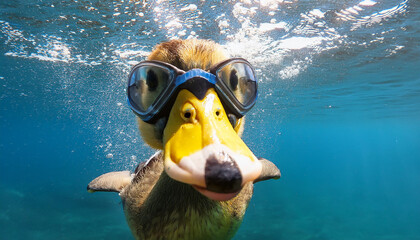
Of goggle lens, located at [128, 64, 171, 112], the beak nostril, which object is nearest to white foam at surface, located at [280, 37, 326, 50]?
goggle lens, located at [128, 64, 171, 112]

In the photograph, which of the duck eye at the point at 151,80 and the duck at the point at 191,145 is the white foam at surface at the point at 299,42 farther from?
the duck eye at the point at 151,80

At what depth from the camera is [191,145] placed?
137 centimetres

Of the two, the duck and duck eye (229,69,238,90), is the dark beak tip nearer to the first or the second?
the duck

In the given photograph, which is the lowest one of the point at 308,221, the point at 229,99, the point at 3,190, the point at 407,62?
the point at 308,221

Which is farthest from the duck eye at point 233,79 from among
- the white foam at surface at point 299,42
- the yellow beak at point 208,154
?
the white foam at surface at point 299,42

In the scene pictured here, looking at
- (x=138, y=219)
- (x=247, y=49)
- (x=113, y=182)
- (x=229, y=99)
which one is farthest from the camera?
(x=247, y=49)

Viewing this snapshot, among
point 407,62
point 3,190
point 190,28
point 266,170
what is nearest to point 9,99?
point 3,190

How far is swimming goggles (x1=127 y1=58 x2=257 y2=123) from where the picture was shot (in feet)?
5.92

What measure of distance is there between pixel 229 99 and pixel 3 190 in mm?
24126

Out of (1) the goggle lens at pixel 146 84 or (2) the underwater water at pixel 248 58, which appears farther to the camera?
(2) the underwater water at pixel 248 58

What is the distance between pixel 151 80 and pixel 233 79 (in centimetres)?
67

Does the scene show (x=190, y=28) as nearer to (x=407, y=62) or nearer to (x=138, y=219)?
(x=138, y=219)

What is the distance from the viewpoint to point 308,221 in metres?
14.4

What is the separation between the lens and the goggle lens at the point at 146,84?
1955mm
